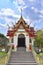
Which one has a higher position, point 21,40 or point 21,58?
point 21,40

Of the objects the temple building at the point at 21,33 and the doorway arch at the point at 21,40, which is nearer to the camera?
the temple building at the point at 21,33

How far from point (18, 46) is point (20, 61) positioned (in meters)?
7.05

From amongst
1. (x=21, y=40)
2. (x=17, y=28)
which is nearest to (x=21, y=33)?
(x=17, y=28)

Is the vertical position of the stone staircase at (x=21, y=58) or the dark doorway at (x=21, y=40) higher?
the dark doorway at (x=21, y=40)

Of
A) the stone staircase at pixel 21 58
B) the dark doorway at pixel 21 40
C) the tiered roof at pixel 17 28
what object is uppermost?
the tiered roof at pixel 17 28

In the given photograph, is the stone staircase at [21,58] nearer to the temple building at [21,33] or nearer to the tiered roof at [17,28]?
the temple building at [21,33]

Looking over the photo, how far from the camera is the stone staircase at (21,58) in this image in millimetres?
22737

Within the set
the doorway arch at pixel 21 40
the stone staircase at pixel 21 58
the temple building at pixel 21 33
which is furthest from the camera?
the doorway arch at pixel 21 40

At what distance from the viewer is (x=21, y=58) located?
24.8 m

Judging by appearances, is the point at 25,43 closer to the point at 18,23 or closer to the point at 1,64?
the point at 18,23

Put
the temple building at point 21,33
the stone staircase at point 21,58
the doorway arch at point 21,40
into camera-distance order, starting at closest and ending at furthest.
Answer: the stone staircase at point 21,58 → the temple building at point 21,33 → the doorway arch at point 21,40

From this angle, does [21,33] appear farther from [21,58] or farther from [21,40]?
[21,58]

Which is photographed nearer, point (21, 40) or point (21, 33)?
point (21, 33)

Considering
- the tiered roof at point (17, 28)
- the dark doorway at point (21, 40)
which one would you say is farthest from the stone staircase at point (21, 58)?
the dark doorway at point (21, 40)
